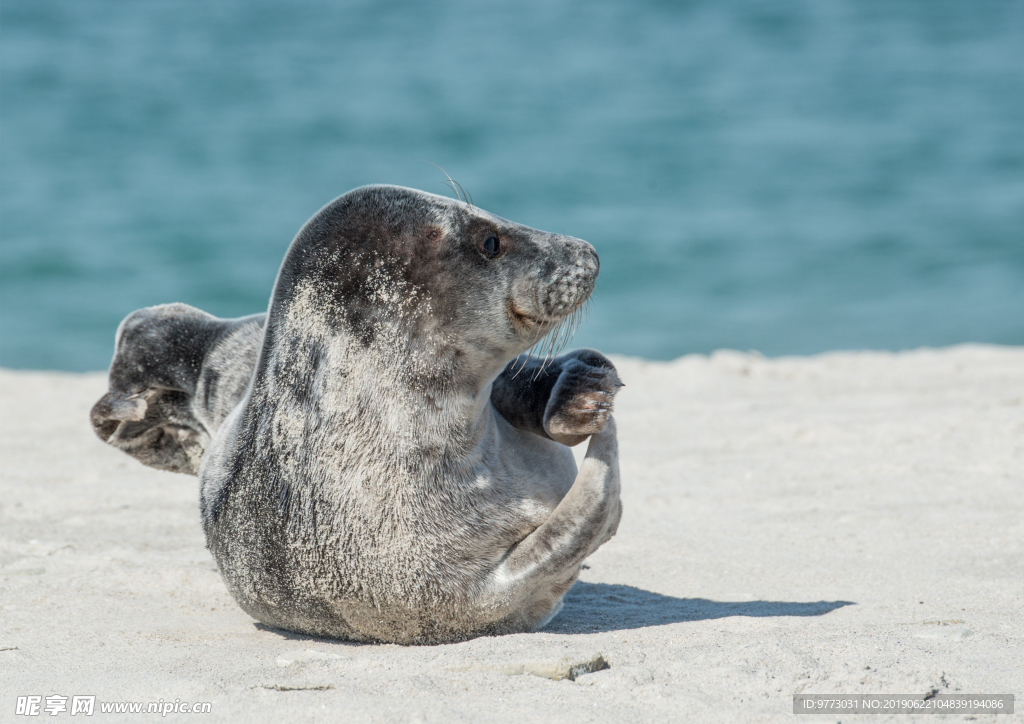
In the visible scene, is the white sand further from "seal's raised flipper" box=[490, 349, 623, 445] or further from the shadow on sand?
"seal's raised flipper" box=[490, 349, 623, 445]

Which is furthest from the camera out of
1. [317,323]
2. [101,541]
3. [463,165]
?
[463,165]

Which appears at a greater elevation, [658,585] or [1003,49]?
[1003,49]

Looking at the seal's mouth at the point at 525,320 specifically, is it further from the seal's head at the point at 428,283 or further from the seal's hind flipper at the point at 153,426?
the seal's hind flipper at the point at 153,426

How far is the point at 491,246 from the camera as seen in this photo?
3400mm

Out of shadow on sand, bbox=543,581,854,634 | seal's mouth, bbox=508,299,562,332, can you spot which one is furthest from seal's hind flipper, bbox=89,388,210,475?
seal's mouth, bbox=508,299,562,332

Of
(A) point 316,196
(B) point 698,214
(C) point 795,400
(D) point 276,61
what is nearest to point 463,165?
(A) point 316,196

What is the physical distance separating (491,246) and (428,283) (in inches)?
9.5

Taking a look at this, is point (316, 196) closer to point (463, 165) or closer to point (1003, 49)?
point (463, 165)

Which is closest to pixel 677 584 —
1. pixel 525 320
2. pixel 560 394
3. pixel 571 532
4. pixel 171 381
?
pixel 571 532

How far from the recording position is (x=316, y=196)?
20625 mm

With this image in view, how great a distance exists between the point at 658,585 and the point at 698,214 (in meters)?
16.3

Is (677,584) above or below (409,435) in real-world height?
below

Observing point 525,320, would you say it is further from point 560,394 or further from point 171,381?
point 171,381

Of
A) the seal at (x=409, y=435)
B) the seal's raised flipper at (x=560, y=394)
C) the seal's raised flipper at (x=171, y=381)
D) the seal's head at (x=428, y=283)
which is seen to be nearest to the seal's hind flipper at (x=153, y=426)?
the seal's raised flipper at (x=171, y=381)
